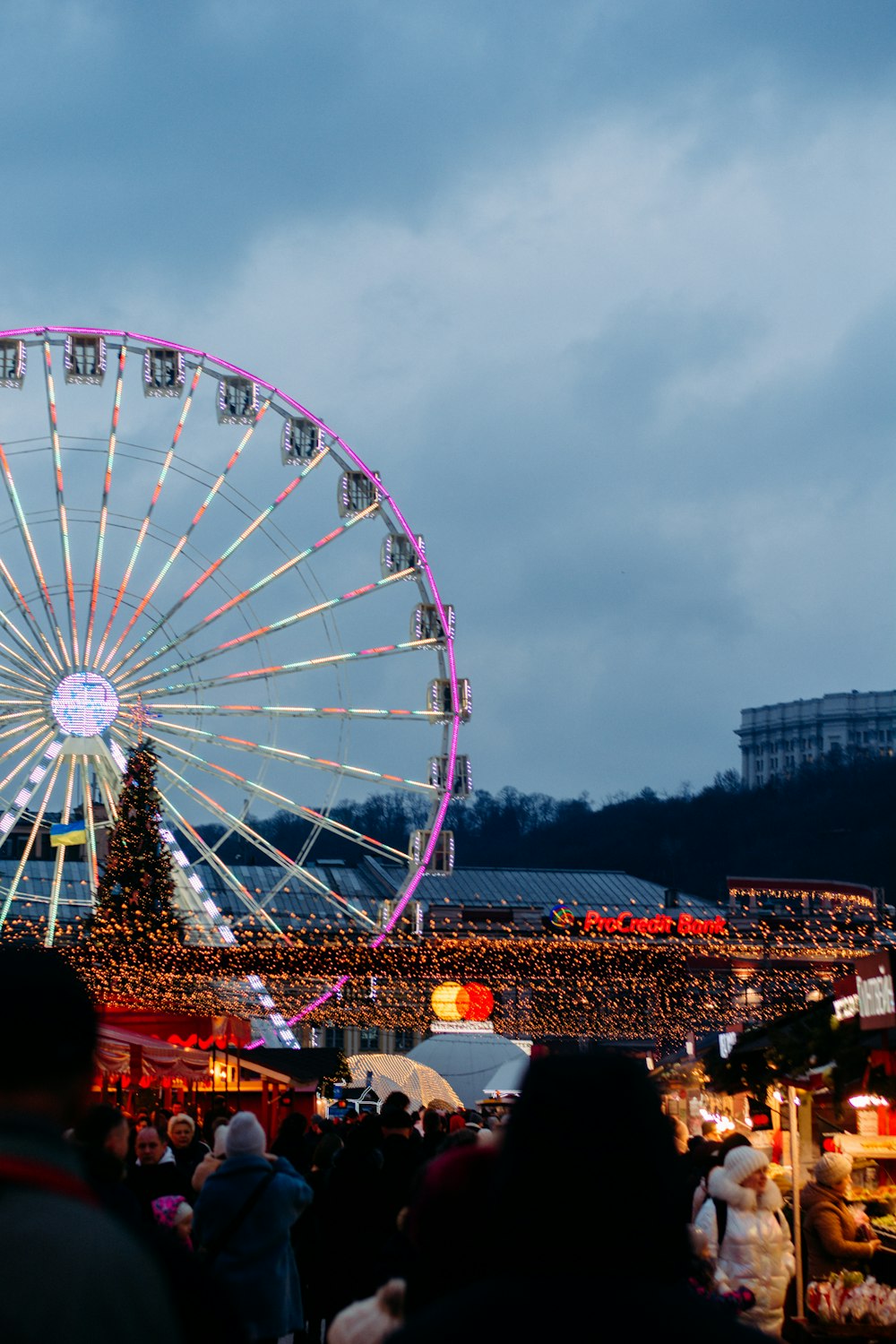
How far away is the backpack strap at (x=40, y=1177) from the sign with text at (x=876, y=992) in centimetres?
967

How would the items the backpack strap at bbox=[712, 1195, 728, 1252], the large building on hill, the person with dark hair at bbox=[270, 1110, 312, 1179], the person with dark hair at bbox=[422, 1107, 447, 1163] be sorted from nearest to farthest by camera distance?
the backpack strap at bbox=[712, 1195, 728, 1252], the person with dark hair at bbox=[422, 1107, 447, 1163], the person with dark hair at bbox=[270, 1110, 312, 1179], the large building on hill

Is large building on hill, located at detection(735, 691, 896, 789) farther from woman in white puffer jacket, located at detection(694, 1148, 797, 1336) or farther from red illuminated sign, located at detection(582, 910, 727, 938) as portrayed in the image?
woman in white puffer jacket, located at detection(694, 1148, 797, 1336)

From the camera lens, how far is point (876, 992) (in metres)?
11.4

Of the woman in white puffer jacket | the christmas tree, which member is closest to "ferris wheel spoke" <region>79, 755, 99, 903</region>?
Result: the christmas tree

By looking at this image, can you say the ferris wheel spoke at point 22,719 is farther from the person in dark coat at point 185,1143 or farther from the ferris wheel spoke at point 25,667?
the person in dark coat at point 185,1143

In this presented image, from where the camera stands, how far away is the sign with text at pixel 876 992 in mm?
11079

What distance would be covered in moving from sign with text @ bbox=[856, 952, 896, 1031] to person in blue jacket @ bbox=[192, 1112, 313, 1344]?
5.43 m

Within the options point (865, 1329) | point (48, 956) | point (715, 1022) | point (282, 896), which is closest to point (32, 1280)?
point (48, 956)

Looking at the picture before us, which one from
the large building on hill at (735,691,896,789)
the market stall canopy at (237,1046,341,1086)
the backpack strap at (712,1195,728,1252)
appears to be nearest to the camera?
the backpack strap at (712,1195,728,1252)

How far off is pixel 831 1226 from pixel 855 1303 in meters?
0.78

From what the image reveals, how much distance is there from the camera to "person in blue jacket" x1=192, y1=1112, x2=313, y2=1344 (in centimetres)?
670

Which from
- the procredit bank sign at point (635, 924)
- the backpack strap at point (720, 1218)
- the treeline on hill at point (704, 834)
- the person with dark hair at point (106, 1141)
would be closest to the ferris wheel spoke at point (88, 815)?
the procredit bank sign at point (635, 924)

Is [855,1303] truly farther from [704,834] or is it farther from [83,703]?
[704,834]

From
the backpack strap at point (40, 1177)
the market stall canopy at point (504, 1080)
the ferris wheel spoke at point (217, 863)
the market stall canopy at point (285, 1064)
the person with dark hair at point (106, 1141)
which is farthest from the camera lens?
the market stall canopy at point (504, 1080)
